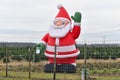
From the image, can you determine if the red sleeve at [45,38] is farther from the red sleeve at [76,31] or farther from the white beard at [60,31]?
the red sleeve at [76,31]

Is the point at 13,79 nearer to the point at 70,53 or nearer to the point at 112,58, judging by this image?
the point at 70,53

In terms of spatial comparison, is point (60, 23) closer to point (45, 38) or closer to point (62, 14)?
point (62, 14)

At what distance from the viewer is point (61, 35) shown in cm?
2000

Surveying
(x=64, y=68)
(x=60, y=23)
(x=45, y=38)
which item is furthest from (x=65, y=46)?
(x=45, y=38)

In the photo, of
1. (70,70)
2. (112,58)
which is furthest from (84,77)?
(112,58)

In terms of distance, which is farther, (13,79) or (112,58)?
(112,58)

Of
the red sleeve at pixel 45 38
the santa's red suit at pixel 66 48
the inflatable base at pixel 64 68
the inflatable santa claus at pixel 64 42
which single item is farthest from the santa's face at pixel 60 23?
the inflatable base at pixel 64 68

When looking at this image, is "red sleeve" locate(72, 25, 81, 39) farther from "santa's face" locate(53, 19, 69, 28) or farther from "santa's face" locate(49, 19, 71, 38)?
"santa's face" locate(53, 19, 69, 28)

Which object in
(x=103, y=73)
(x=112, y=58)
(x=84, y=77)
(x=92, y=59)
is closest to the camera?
(x=84, y=77)

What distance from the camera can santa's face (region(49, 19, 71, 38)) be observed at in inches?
789

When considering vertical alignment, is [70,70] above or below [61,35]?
below

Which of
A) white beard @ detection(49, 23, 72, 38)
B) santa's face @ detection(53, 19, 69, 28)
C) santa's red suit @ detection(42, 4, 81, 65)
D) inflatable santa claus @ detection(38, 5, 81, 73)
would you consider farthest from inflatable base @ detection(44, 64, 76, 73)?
santa's face @ detection(53, 19, 69, 28)

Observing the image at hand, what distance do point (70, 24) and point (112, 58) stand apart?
52.6ft

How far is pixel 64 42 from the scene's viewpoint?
1995 centimetres
